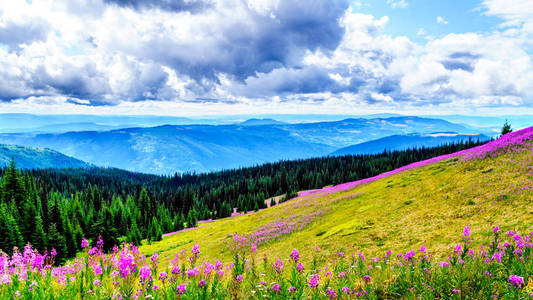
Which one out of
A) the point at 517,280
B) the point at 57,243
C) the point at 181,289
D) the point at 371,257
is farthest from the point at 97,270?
the point at 57,243

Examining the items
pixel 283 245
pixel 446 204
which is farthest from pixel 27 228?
pixel 446 204

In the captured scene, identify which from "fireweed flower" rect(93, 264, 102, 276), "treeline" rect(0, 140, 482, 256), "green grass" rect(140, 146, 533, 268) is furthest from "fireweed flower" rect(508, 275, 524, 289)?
"treeline" rect(0, 140, 482, 256)

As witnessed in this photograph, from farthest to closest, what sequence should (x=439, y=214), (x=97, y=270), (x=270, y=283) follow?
(x=439, y=214), (x=97, y=270), (x=270, y=283)

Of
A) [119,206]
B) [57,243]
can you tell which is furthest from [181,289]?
[119,206]

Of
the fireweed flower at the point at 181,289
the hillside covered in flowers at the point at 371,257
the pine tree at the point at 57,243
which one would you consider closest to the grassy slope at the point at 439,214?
the hillside covered in flowers at the point at 371,257

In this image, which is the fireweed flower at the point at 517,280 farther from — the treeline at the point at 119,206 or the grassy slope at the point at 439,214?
the treeline at the point at 119,206

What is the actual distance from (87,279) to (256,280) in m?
4.18

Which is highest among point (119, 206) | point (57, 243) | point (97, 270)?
point (97, 270)

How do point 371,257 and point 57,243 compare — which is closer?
point 371,257

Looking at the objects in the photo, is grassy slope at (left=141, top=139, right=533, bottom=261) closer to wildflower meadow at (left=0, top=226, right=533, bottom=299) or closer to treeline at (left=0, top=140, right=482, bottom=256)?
wildflower meadow at (left=0, top=226, right=533, bottom=299)

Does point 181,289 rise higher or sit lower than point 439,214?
higher

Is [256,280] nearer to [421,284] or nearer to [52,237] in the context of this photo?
[421,284]

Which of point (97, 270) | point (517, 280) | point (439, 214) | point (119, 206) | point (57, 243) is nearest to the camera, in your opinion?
point (517, 280)

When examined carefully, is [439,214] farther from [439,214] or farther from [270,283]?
Answer: [270,283]
